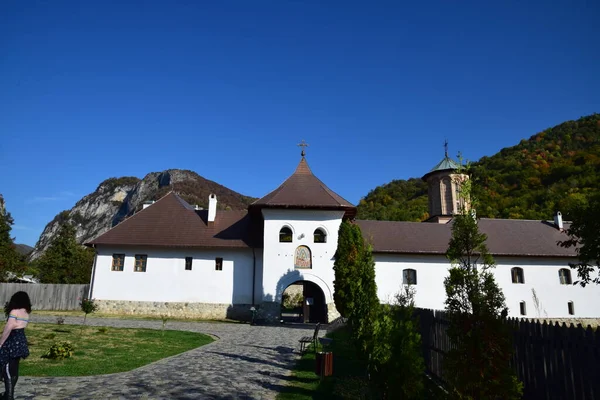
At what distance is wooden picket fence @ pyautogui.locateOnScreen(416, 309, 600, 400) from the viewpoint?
425 centimetres

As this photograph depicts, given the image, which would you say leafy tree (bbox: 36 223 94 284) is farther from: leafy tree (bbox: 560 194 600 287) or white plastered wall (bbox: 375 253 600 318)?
leafy tree (bbox: 560 194 600 287)

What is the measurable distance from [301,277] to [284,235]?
266 cm

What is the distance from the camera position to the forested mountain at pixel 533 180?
152 ft

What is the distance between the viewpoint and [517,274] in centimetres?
2652

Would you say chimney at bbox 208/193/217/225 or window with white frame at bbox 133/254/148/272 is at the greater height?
chimney at bbox 208/193/217/225

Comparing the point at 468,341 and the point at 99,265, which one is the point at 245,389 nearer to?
the point at 468,341

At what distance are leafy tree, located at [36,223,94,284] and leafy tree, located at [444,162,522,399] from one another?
134 feet

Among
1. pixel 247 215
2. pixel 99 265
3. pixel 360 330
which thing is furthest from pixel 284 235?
pixel 360 330

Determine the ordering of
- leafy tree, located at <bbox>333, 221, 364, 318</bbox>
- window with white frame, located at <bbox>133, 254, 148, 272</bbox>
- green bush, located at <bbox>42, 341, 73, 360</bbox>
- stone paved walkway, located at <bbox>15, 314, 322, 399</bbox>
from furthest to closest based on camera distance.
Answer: window with white frame, located at <bbox>133, 254, 148, 272</bbox> → leafy tree, located at <bbox>333, 221, 364, 318</bbox> → green bush, located at <bbox>42, 341, 73, 360</bbox> → stone paved walkway, located at <bbox>15, 314, 322, 399</bbox>

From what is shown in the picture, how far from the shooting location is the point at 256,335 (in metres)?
16.8

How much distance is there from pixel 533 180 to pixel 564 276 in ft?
100

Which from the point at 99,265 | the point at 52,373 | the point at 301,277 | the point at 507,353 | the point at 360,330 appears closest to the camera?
the point at 507,353

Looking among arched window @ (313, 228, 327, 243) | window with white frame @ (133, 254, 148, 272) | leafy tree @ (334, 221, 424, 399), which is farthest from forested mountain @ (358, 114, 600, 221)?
leafy tree @ (334, 221, 424, 399)

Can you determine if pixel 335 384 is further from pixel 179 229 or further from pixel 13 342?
pixel 179 229
